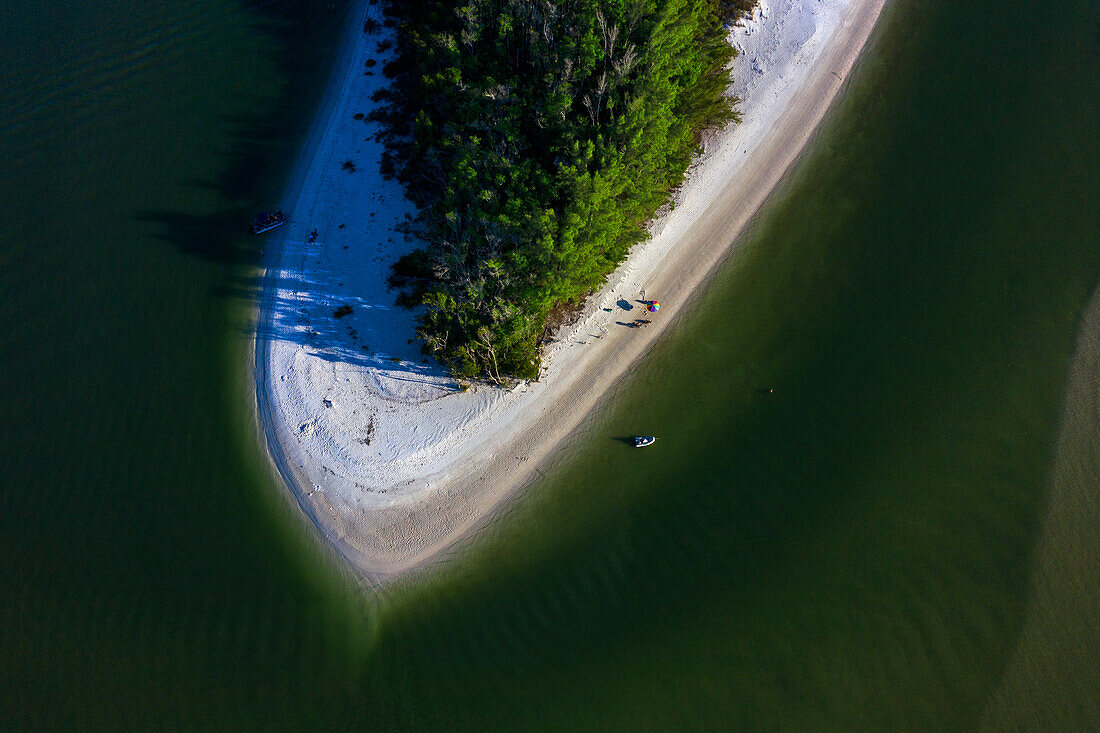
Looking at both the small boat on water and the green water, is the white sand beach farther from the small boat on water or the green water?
the green water

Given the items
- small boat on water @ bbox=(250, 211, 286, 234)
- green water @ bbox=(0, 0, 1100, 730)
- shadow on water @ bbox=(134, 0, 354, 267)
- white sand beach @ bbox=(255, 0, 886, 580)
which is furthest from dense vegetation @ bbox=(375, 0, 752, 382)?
shadow on water @ bbox=(134, 0, 354, 267)

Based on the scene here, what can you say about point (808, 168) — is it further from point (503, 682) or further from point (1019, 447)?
point (503, 682)

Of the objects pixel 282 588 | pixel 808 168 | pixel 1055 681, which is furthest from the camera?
pixel 808 168

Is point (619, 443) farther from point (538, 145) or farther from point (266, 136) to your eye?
point (266, 136)

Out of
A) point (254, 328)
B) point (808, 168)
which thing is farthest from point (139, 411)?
point (808, 168)

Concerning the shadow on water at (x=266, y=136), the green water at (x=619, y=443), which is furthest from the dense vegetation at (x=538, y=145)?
the shadow on water at (x=266, y=136)

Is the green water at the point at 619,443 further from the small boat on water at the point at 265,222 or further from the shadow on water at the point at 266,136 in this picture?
the small boat on water at the point at 265,222
